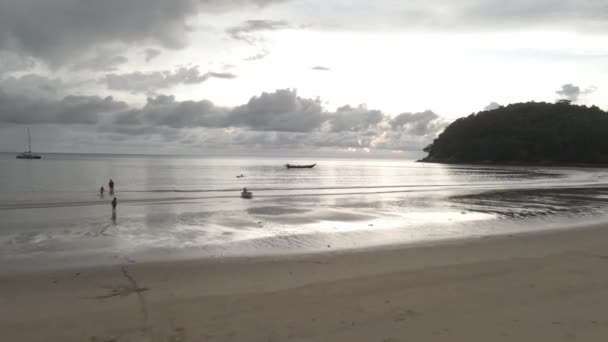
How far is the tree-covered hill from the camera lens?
4877 inches

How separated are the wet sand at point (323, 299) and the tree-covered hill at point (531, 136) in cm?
13534

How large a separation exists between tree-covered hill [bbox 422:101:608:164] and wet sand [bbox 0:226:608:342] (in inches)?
5328

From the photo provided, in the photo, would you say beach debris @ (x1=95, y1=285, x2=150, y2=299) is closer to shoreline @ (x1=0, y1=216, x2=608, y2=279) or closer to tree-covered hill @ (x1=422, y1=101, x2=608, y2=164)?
shoreline @ (x1=0, y1=216, x2=608, y2=279)

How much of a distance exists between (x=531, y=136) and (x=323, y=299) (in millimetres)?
148769

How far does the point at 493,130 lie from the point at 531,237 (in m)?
150

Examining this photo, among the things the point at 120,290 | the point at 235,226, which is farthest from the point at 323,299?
the point at 235,226

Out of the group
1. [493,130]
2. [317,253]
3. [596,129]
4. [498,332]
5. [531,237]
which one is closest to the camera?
[498,332]

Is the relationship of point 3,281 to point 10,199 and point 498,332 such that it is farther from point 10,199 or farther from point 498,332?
point 10,199

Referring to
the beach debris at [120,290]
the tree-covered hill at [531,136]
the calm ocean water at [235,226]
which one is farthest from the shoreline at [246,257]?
the tree-covered hill at [531,136]

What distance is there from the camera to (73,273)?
30.1 ft

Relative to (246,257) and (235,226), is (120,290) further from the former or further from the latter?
(235,226)

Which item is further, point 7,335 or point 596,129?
point 596,129

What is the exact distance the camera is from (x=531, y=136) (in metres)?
136

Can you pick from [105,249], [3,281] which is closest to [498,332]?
[3,281]
